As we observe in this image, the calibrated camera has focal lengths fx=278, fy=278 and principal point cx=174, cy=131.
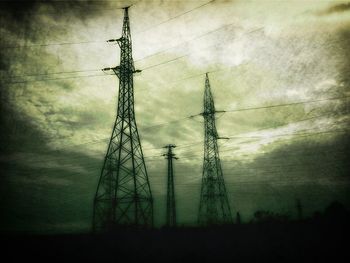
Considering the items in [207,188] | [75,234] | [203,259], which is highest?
[207,188]

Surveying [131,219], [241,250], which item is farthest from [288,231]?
[131,219]

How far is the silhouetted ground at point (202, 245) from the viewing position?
1576 cm

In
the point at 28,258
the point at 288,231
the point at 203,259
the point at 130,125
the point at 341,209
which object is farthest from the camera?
the point at 341,209

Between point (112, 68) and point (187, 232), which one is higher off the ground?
point (112, 68)

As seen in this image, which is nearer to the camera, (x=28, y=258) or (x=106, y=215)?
(x=28, y=258)

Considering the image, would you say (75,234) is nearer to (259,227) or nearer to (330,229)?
(259,227)

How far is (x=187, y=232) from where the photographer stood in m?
19.6

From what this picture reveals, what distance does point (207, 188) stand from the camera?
95.8 feet

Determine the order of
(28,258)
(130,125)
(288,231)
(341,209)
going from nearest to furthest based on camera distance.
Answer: (28,258) < (288,231) < (130,125) < (341,209)

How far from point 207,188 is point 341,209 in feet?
96.1

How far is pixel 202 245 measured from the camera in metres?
17.7

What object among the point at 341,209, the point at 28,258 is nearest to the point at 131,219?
the point at 28,258

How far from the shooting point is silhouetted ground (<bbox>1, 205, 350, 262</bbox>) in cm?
1576

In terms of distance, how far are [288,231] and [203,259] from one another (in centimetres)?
717
